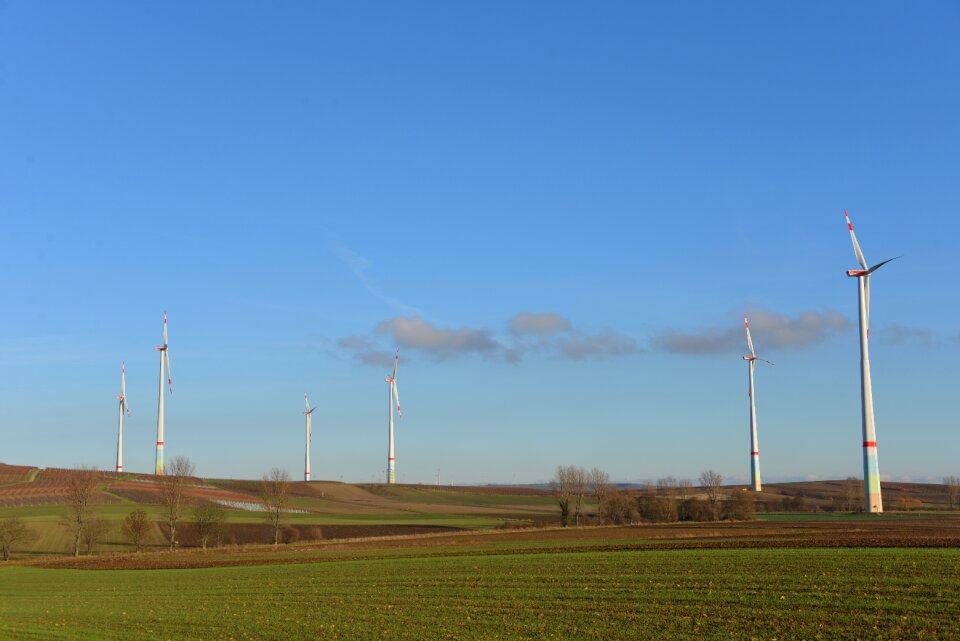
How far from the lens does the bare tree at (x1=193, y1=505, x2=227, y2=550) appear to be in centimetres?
10400

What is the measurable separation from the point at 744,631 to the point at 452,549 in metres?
44.5

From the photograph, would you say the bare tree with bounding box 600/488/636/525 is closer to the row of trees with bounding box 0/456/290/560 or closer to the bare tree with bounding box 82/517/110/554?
the row of trees with bounding box 0/456/290/560

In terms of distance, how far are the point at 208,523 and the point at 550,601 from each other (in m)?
77.3

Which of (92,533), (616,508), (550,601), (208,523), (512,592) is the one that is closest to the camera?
(550,601)

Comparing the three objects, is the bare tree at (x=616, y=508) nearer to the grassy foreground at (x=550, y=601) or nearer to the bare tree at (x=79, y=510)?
the bare tree at (x=79, y=510)

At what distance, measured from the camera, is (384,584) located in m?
45.9

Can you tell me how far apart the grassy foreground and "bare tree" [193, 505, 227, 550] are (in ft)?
158

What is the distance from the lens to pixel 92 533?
331 feet

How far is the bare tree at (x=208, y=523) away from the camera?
104 meters

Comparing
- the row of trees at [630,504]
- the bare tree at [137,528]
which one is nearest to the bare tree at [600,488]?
the row of trees at [630,504]

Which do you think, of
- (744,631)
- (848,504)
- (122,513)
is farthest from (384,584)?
(848,504)

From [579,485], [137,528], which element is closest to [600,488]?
[579,485]

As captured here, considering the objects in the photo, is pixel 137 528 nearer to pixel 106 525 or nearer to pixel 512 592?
pixel 106 525

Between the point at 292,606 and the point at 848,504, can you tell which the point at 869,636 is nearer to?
the point at 292,606
